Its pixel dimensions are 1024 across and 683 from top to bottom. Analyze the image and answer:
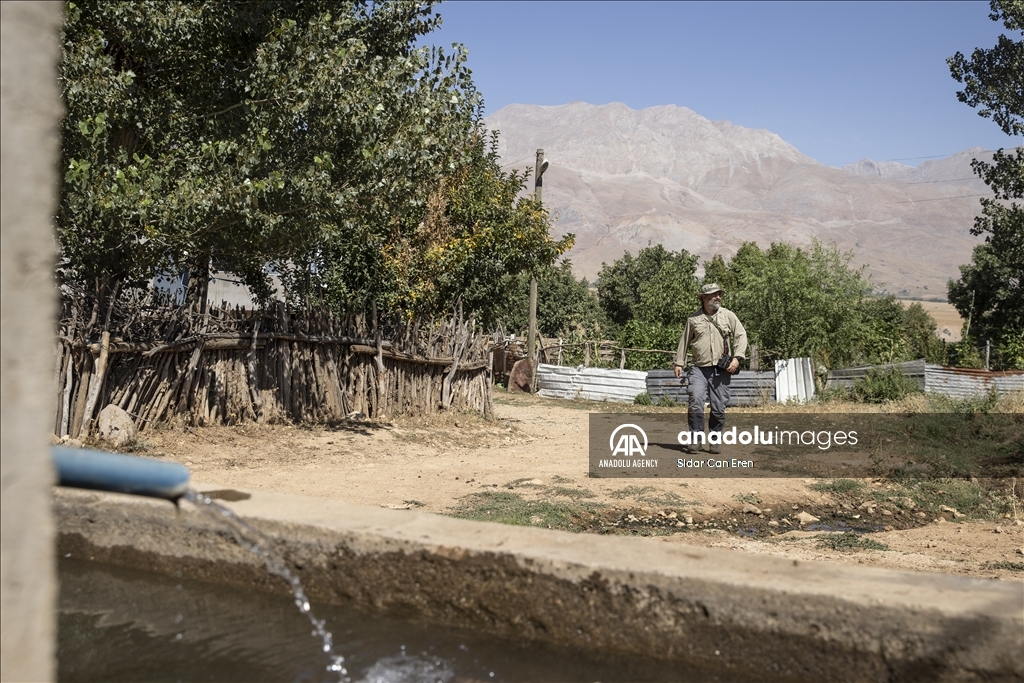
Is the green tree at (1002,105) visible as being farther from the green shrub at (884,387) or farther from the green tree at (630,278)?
the green tree at (630,278)

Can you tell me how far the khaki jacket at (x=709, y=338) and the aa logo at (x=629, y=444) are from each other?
1.24 m

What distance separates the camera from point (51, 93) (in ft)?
6.57

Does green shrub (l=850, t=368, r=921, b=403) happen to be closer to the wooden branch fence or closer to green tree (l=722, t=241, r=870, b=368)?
green tree (l=722, t=241, r=870, b=368)

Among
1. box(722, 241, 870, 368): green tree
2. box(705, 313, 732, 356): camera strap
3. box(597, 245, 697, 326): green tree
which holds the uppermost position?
box(597, 245, 697, 326): green tree

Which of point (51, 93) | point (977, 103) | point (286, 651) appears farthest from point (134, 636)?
point (977, 103)

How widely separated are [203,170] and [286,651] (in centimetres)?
681

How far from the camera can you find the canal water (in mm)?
2967

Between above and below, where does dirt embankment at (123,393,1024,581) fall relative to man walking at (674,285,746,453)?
below

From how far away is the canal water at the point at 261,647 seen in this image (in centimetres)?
297

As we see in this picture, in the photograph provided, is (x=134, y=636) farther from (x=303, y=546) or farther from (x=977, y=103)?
(x=977, y=103)

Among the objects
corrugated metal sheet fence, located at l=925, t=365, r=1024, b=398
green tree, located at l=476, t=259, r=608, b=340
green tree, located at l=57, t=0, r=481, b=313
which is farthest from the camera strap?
green tree, located at l=476, t=259, r=608, b=340

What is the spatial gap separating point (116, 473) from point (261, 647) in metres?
1.12

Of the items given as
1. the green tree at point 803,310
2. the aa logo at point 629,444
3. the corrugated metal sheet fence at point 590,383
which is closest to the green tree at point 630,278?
the green tree at point 803,310

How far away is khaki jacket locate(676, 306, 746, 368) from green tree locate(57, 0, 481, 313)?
3498mm
